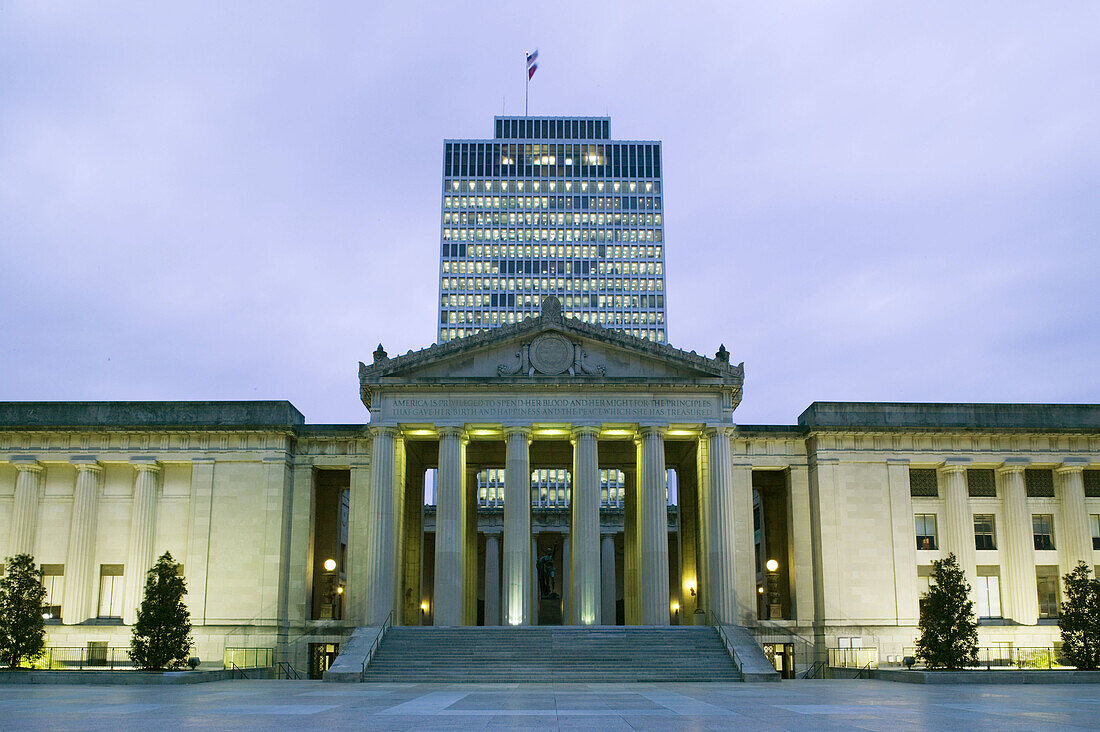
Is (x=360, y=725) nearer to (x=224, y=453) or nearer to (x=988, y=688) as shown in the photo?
(x=988, y=688)

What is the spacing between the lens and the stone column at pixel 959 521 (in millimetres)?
59625

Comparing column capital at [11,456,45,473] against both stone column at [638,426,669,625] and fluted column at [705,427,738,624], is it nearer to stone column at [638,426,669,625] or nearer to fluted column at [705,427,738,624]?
stone column at [638,426,669,625]

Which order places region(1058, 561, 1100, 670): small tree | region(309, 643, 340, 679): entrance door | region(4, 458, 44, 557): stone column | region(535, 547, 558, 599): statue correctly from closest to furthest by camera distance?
1. region(1058, 561, 1100, 670): small tree
2. region(4, 458, 44, 557): stone column
3. region(309, 643, 340, 679): entrance door
4. region(535, 547, 558, 599): statue

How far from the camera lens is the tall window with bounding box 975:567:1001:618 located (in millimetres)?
59562

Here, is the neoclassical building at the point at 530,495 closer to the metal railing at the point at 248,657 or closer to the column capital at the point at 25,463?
the column capital at the point at 25,463

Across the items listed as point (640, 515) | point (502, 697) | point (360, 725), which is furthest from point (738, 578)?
point (360, 725)

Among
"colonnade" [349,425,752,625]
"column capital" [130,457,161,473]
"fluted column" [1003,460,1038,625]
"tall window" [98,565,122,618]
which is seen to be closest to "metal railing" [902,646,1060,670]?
"fluted column" [1003,460,1038,625]

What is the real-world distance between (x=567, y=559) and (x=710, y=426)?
128ft

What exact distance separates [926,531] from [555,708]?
4229 centimetres

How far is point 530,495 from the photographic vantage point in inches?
2345

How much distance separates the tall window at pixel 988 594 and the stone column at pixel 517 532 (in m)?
27.6

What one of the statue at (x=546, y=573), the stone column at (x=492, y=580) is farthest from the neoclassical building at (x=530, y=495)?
the stone column at (x=492, y=580)

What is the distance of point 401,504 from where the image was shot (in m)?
57.6

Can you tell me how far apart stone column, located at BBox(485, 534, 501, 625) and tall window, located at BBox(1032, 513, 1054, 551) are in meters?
43.7
